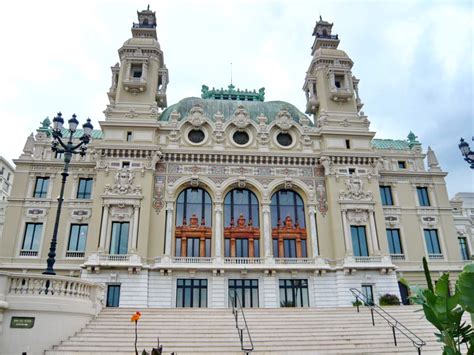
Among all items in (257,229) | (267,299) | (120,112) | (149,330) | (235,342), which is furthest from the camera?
(120,112)

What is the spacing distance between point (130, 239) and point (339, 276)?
670 inches

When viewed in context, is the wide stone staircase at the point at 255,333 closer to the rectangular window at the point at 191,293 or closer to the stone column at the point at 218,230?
the rectangular window at the point at 191,293

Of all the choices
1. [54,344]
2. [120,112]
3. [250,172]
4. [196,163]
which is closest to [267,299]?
[250,172]

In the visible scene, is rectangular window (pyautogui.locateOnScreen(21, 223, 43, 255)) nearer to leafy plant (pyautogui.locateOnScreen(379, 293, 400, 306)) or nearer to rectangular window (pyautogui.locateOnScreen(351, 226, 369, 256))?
rectangular window (pyautogui.locateOnScreen(351, 226, 369, 256))

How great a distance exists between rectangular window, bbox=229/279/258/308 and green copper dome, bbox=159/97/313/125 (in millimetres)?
15728

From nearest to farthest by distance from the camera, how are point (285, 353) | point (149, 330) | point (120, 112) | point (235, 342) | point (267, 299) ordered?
1. point (285, 353)
2. point (235, 342)
3. point (149, 330)
4. point (267, 299)
5. point (120, 112)

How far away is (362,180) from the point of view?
32875 mm

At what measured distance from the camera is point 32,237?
31.1 m

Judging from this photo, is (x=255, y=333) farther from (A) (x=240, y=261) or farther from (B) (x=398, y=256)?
(B) (x=398, y=256)

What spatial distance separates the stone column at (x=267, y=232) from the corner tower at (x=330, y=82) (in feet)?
40.7

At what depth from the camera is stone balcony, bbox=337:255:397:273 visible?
95.2 ft

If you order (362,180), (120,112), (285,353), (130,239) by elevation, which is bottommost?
(285,353)

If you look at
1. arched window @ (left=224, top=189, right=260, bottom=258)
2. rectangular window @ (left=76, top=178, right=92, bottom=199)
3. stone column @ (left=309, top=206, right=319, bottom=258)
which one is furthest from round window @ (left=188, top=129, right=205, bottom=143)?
stone column @ (left=309, top=206, right=319, bottom=258)

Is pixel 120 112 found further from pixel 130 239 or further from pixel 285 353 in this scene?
pixel 285 353
